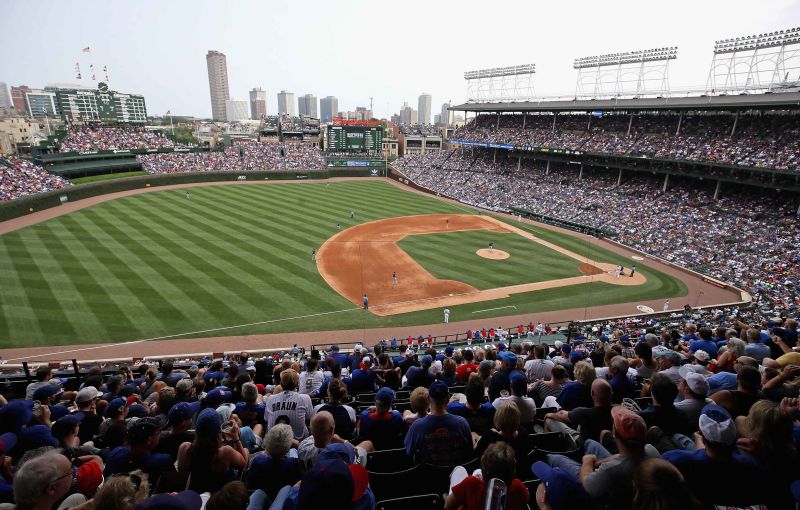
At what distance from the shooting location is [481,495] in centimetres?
336

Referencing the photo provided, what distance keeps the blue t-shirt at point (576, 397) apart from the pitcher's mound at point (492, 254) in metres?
29.8

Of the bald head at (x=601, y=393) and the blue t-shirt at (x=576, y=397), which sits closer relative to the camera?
the bald head at (x=601, y=393)

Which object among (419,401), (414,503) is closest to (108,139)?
(419,401)

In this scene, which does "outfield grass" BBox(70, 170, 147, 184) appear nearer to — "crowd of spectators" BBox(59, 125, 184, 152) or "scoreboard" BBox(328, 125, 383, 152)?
"crowd of spectators" BBox(59, 125, 184, 152)

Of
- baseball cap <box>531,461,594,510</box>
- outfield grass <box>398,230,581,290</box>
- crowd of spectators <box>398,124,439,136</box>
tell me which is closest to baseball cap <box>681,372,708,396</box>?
baseball cap <box>531,461,594,510</box>

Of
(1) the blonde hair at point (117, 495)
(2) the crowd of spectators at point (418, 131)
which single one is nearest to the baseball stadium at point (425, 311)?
(1) the blonde hair at point (117, 495)

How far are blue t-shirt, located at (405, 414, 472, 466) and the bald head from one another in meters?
1.67

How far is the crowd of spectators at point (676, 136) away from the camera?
37406mm

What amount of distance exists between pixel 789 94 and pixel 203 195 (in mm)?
65237

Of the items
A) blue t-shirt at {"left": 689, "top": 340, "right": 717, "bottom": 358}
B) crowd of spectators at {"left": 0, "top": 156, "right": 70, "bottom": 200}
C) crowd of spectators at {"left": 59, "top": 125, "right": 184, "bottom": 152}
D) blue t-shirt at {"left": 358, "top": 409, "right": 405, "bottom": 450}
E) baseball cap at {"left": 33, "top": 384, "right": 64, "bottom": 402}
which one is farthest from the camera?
crowd of spectators at {"left": 59, "top": 125, "right": 184, "bottom": 152}

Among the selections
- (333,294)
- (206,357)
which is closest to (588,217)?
(333,294)

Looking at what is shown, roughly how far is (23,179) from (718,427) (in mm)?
60984

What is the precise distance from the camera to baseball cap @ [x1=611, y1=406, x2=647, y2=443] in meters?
3.56

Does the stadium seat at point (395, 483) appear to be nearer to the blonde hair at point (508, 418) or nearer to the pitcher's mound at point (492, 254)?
the blonde hair at point (508, 418)
